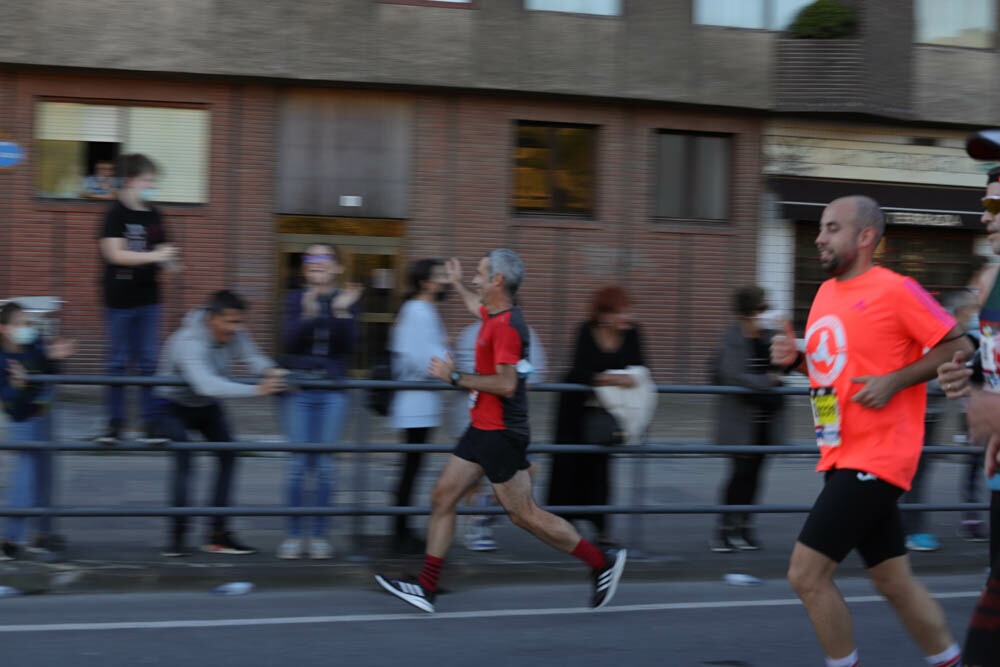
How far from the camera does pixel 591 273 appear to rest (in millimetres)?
16797

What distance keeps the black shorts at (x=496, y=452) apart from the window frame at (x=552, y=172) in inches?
422

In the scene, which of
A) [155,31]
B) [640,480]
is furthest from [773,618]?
[155,31]

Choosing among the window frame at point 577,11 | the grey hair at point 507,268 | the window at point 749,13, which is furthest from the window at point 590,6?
the grey hair at point 507,268

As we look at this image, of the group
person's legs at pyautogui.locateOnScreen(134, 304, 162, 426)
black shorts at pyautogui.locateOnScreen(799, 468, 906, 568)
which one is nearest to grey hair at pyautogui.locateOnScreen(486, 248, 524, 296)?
black shorts at pyautogui.locateOnScreen(799, 468, 906, 568)

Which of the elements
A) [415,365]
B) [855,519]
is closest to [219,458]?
[415,365]

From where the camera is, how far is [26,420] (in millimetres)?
6488

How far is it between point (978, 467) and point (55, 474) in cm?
580

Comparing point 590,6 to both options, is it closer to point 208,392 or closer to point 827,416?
point 208,392

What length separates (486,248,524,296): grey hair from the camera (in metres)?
5.98

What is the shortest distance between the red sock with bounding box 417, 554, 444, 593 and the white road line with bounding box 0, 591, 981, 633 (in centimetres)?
16

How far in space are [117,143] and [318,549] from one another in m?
10.3

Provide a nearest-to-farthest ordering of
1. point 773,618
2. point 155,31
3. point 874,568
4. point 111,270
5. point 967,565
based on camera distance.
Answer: point 874,568 → point 773,618 → point 967,565 → point 111,270 → point 155,31

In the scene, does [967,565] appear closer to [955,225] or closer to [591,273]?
[591,273]

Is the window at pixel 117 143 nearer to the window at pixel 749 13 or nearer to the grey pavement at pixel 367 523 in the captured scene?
the window at pixel 749 13
